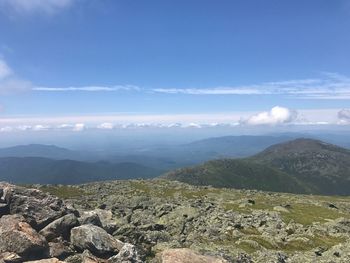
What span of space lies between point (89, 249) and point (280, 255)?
28410mm

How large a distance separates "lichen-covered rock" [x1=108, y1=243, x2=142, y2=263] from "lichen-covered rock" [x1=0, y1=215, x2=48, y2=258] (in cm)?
694

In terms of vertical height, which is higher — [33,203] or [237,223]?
[33,203]

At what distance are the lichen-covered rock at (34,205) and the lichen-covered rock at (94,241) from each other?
169 inches

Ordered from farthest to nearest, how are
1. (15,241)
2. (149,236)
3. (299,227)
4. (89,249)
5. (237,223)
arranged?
(299,227), (237,223), (149,236), (89,249), (15,241)

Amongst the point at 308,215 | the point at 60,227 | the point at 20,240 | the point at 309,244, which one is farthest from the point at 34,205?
the point at 308,215

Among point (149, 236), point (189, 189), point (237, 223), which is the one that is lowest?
point (189, 189)

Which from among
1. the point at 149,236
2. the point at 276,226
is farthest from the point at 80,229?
the point at 276,226

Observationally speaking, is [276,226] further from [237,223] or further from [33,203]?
[33,203]

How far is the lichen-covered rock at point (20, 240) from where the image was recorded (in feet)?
119

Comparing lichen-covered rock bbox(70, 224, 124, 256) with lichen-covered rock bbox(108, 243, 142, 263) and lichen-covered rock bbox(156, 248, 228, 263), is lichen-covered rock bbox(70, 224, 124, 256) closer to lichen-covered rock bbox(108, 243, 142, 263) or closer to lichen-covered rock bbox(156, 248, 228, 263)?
lichen-covered rock bbox(108, 243, 142, 263)

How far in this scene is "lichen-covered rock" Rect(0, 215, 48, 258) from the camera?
119ft

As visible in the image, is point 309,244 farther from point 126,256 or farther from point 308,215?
point 308,215

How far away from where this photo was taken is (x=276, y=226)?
83062 mm

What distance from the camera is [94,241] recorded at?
39.7m
